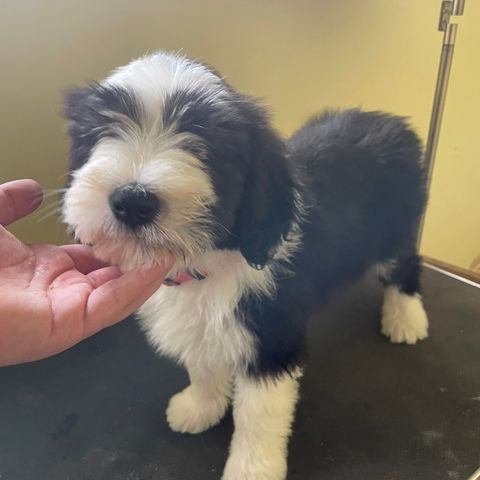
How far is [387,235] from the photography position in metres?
1.65

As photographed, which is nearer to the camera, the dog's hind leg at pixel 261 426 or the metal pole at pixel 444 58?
the dog's hind leg at pixel 261 426

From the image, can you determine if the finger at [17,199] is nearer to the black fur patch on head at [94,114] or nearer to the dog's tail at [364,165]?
the black fur patch on head at [94,114]

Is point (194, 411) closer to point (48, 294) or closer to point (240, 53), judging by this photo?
point (48, 294)

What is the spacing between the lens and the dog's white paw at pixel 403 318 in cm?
178

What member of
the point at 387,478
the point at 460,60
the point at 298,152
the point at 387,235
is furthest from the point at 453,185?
the point at 387,478

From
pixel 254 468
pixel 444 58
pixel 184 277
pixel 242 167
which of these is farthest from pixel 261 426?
pixel 444 58

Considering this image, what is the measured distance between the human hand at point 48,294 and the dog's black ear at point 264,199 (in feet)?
0.55

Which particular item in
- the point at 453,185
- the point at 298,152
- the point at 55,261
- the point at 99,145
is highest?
the point at 99,145

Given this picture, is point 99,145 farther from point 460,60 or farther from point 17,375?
point 460,60

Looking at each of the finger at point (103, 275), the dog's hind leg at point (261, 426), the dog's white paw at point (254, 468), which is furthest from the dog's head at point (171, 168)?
the dog's white paw at point (254, 468)

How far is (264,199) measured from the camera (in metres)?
1.10

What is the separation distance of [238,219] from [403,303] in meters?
0.89

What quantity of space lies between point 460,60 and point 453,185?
28.7 inches

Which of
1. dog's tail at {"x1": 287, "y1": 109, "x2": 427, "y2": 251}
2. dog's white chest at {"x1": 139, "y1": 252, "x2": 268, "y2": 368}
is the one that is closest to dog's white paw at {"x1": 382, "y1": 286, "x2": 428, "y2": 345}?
dog's tail at {"x1": 287, "y1": 109, "x2": 427, "y2": 251}
